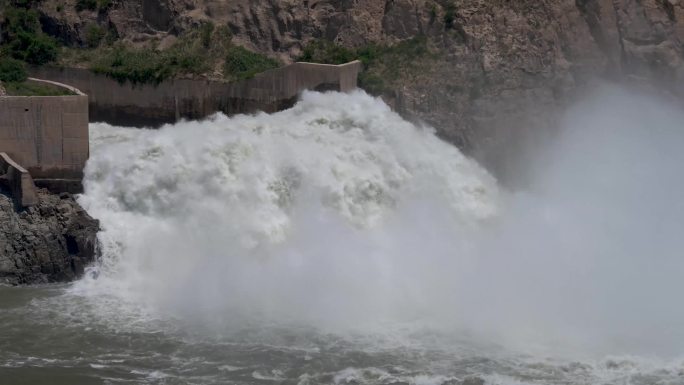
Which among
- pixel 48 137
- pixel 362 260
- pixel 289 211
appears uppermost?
pixel 48 137

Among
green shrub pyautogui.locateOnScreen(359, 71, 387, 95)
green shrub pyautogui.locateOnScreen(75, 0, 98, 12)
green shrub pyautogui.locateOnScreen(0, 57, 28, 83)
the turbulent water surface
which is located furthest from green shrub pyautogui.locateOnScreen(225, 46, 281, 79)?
green shrub pyautogui.locateOnScreen(0, 57, 28, 83)

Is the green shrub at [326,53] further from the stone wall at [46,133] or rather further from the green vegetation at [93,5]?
the stone wall at [46,133]

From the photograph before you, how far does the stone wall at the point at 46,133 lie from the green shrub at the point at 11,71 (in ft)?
14.8

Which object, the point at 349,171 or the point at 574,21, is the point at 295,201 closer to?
the point at 349,171

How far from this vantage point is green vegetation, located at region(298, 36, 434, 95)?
3412cm

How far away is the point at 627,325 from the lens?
24734 mm

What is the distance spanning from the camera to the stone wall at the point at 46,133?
29344 mm

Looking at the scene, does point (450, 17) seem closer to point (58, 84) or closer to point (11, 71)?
point (58, 84)

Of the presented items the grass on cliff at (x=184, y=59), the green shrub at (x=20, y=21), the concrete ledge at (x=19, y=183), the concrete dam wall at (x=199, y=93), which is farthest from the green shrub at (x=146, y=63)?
the concrete ledge at (x=19, y=183)

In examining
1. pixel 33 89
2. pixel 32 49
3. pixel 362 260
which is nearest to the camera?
pixel 362 260

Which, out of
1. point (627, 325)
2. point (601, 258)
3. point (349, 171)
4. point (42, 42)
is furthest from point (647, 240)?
point (42, 42)

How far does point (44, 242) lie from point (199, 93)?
7.81 m

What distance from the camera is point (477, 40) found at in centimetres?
3459

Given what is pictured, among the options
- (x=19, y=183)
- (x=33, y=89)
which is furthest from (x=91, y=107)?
(x=19, y=183)
